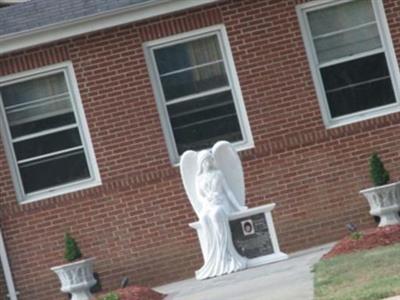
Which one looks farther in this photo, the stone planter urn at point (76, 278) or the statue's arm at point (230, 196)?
the stone planter urn at point (76, 278)

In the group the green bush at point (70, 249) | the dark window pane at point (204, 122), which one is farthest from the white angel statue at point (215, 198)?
the green bush at point (70, 249)

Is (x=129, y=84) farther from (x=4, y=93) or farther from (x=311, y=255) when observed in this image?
(x=311, y=255)

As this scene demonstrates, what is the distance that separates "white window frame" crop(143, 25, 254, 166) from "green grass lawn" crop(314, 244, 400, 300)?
4.05 meters

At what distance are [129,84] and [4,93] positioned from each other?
6.38 feet

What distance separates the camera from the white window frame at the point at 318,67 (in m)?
18.3

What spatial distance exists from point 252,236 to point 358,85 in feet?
11.2

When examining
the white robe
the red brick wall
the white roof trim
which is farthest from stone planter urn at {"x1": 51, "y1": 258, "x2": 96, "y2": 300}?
the white roof trim

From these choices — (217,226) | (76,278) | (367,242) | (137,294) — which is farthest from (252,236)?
(76,278)

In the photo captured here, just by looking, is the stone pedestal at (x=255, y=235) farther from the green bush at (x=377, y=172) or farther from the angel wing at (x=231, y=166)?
the green bush at (x=377, y=172)

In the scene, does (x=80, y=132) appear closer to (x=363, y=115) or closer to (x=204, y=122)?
(x=204, y=122)

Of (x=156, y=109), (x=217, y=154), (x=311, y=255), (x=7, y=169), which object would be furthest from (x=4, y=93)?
(x=311, y=255)

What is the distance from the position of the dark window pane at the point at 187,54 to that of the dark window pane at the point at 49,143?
1665 millimetres

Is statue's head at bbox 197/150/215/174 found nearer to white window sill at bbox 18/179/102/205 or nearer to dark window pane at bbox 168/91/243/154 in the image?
dark window pane at bbox 168/91/243/154

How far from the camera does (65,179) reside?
60.9ft
